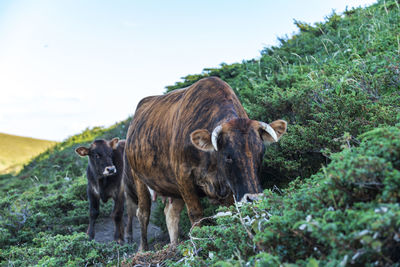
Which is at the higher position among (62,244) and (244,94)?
(244,94)

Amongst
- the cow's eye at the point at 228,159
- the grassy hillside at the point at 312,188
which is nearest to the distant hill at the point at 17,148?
the grassy hillside at the point at 312,188

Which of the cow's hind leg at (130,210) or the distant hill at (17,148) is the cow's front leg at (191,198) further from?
the distant hill at (17,148)

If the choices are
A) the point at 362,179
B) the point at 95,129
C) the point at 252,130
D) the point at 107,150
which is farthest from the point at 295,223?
the point at 95,129

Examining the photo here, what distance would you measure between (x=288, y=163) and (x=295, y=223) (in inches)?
114

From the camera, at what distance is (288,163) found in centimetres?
516

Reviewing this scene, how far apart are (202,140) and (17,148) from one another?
29480 mm

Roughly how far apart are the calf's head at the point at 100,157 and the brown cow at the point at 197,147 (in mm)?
2108

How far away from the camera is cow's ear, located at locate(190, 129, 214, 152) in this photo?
4.45 meters

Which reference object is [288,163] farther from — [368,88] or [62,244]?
[62,244]

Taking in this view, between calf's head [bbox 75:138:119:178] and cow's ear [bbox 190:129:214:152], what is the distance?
4671 millimetres

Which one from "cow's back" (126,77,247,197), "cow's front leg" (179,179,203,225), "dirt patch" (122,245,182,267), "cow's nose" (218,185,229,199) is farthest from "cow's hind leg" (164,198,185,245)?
"dirt patch" (122,245,182,267)

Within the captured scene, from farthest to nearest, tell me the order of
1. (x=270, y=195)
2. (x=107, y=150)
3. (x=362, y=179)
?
(x=107, y=150) < (x=270, y=195) < (x=362, y=179)

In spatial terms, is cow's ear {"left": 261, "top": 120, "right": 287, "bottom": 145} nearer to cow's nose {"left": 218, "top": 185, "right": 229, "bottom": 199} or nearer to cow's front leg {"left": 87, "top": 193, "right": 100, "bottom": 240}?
cow's nose {"left": 218, "top": 185, "right": 229, "bottom": 199}

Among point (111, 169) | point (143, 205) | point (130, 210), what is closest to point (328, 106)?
point (143, 205)
